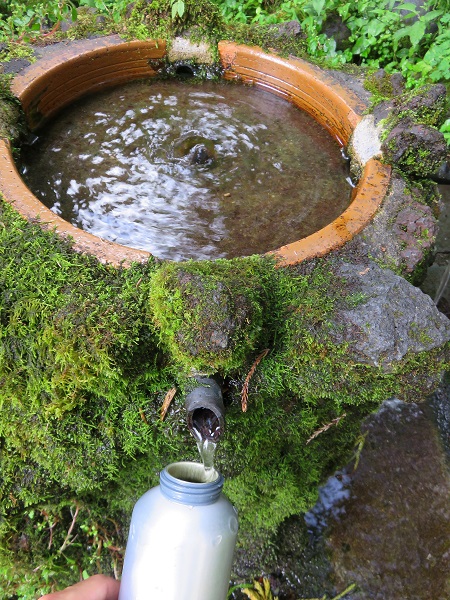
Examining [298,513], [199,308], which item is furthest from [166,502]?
[298,513]

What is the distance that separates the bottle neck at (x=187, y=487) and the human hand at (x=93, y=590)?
48 centimetres

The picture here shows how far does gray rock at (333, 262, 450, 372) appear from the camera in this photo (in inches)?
76.4

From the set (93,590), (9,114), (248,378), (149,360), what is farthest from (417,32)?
(93,590)

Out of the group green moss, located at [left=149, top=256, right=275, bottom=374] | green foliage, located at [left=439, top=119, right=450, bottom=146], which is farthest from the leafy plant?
green foliage, located at [left=439, top=119, right=450, bottom=146]

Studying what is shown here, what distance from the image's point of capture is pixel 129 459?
7.67ft

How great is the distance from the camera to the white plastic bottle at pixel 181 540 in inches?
57.9

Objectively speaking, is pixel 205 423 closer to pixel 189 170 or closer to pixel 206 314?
pixel 206 314

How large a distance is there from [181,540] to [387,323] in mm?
1085

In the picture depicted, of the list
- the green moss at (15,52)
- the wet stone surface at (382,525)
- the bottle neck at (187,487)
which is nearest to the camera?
the bottle neck at (187,487)

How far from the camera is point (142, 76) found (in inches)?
139

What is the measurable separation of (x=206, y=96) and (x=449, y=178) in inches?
71.5

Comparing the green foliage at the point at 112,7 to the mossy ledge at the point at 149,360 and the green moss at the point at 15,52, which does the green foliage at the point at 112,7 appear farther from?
the mossy ledge at the point at 149,360

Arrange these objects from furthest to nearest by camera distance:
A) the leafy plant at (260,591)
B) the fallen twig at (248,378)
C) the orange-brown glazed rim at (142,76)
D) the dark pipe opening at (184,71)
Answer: the dark pipe opening at (184,71) < the leafy plant at (260,591) < the orange-brown glazed rim at (142,76) < the fallen twig at (248,378)

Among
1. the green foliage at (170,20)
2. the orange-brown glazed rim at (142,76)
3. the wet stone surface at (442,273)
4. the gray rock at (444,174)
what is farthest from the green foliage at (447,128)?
the green foliage at (170,20)
